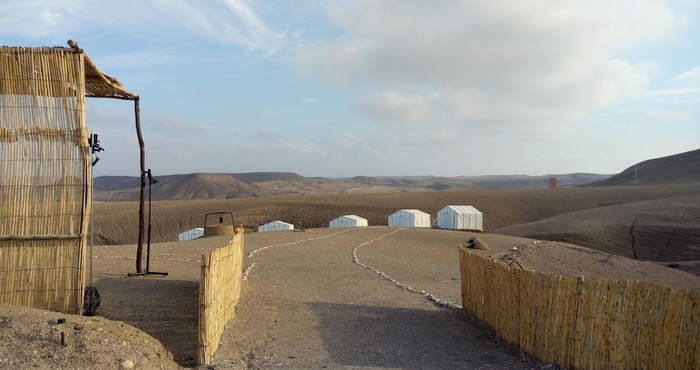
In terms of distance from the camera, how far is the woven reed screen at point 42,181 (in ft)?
25.6

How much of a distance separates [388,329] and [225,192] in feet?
422

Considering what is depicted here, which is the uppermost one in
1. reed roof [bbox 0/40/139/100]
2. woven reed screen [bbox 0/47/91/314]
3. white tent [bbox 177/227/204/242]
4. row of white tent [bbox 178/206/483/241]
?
reed roof [bbox 0/40/139/100]

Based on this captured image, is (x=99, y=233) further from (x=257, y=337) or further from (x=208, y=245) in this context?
(x=257, y=337)

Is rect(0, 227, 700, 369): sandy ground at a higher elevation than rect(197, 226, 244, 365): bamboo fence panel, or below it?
below

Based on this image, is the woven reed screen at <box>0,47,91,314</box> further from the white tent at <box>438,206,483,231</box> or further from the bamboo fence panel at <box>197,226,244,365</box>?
the white tent at <box>438,206,483,231</box>

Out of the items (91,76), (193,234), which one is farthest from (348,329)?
(193,234)

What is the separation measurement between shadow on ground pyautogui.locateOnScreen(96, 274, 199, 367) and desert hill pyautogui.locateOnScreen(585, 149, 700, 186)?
90086 mm

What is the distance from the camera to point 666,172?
321 ft

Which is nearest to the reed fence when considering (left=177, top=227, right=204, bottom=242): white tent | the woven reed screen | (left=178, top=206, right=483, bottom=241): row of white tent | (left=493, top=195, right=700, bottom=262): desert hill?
the woven reed screen

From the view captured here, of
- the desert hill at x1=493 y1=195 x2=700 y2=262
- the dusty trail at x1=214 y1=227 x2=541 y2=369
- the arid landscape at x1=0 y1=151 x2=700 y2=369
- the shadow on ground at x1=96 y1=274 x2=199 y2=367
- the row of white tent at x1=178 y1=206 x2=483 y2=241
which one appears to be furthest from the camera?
the row of white tent at x1=178 y1=206 x2=483 y2=241

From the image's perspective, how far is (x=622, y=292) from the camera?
23.0 feet

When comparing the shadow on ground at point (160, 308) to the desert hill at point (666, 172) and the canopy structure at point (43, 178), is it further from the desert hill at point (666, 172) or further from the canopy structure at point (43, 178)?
the desert hill at point (666, 172)

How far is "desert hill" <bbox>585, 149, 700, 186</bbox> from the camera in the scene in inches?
3519

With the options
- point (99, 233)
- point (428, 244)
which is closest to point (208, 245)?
point (428, 244)
